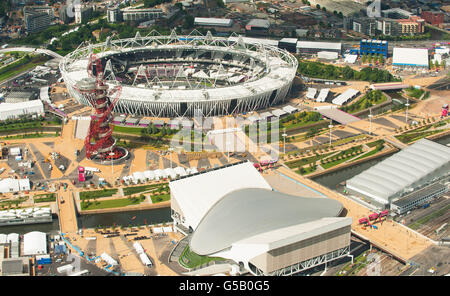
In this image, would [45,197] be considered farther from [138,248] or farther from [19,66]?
[19,66]

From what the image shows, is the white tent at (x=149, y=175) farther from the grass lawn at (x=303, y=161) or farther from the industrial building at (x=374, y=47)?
the industrial building at (x=374, y=47)

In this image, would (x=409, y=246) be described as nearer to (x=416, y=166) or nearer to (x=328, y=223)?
(x=328, y=223)

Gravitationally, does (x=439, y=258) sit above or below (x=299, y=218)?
below

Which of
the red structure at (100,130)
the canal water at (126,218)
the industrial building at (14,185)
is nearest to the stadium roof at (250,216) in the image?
the canal water at (126,218)

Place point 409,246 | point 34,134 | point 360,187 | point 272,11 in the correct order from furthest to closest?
point 272,11, point 34,134, point 360,187, point 409,246

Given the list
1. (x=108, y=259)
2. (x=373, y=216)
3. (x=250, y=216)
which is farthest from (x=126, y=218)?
(x=373, y=216)

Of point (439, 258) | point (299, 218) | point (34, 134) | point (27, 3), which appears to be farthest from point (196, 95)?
point (27, 3)
